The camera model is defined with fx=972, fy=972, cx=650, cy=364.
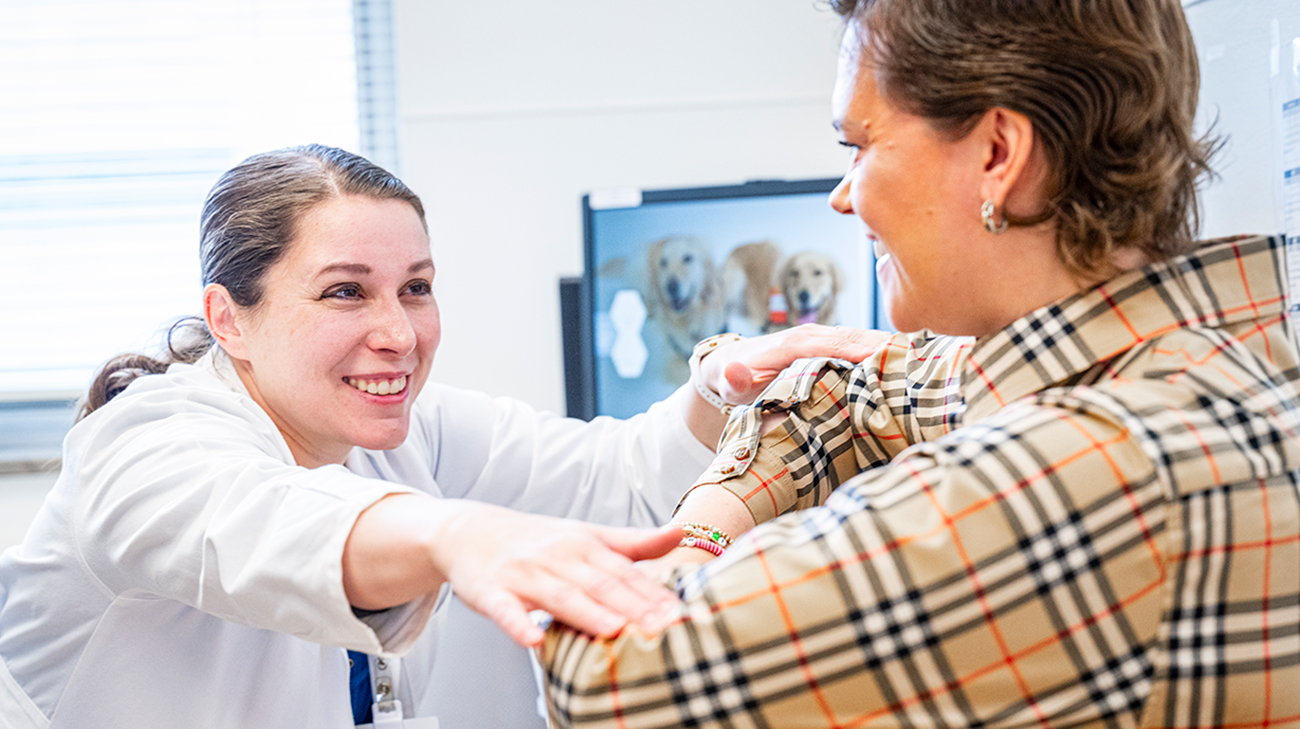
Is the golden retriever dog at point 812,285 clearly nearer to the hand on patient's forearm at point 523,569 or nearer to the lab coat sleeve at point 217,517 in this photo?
the lab coat sleeve at point 217,517

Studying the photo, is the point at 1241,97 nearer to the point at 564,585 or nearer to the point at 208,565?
the point at 564,585

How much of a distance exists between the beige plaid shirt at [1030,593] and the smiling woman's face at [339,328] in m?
0.70

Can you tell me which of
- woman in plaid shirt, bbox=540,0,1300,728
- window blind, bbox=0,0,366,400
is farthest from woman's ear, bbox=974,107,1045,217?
window blind, bbox=0,0,366,400

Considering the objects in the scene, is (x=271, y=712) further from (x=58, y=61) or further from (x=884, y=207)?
(x=58, y=61)

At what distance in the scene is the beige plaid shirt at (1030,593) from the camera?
20.1 inches

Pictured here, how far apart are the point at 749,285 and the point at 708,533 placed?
137 centimetres

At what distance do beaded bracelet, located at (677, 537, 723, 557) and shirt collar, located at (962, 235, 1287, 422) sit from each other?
9.9 inches

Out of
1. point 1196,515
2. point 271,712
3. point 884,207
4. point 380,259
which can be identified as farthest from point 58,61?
point 1196,515

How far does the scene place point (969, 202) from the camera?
2.19ft

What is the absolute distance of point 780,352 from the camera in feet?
3.43

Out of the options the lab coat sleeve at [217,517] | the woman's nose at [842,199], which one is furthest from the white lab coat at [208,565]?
the woman's nose at [842,199]

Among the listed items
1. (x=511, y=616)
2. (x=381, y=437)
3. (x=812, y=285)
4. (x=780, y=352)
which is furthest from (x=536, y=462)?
(x=511, y=616)

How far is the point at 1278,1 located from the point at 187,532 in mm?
1160

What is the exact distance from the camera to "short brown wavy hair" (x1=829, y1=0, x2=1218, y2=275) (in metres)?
0.63
